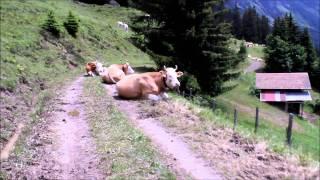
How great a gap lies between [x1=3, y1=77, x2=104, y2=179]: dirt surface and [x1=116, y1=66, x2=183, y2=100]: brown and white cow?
1.93 m

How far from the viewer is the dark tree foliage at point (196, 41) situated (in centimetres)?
3331

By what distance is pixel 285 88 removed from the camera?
28.6 meters

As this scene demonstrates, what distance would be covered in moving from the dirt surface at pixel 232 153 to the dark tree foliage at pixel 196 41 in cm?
1740

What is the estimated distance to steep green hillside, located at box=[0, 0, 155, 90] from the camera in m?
29.0

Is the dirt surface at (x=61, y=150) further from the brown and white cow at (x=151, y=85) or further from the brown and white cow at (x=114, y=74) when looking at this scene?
the brown and white cow at (x=114, y=74)

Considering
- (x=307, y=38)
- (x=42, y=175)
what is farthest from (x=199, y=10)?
(x=42, y=175)

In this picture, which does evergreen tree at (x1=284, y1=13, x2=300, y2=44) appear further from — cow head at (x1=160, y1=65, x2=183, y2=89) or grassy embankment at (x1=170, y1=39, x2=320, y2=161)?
cow head at (x1=160, y1=65, x2=183, y2=89)

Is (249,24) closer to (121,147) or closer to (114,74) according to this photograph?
(114,74)

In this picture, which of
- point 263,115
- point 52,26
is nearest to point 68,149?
point 263,115

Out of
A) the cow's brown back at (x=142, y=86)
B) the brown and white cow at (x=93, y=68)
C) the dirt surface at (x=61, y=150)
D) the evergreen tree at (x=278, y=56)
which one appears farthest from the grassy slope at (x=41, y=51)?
the evergreen tree at (x=278, y=56)

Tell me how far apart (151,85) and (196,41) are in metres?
14.3

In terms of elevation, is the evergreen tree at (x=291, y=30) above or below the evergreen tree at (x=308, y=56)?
above

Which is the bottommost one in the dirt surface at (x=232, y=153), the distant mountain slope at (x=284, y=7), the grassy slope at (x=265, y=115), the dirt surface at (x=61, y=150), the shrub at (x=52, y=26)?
the grassy slope at (x=265, y=115)

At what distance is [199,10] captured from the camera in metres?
33.6
